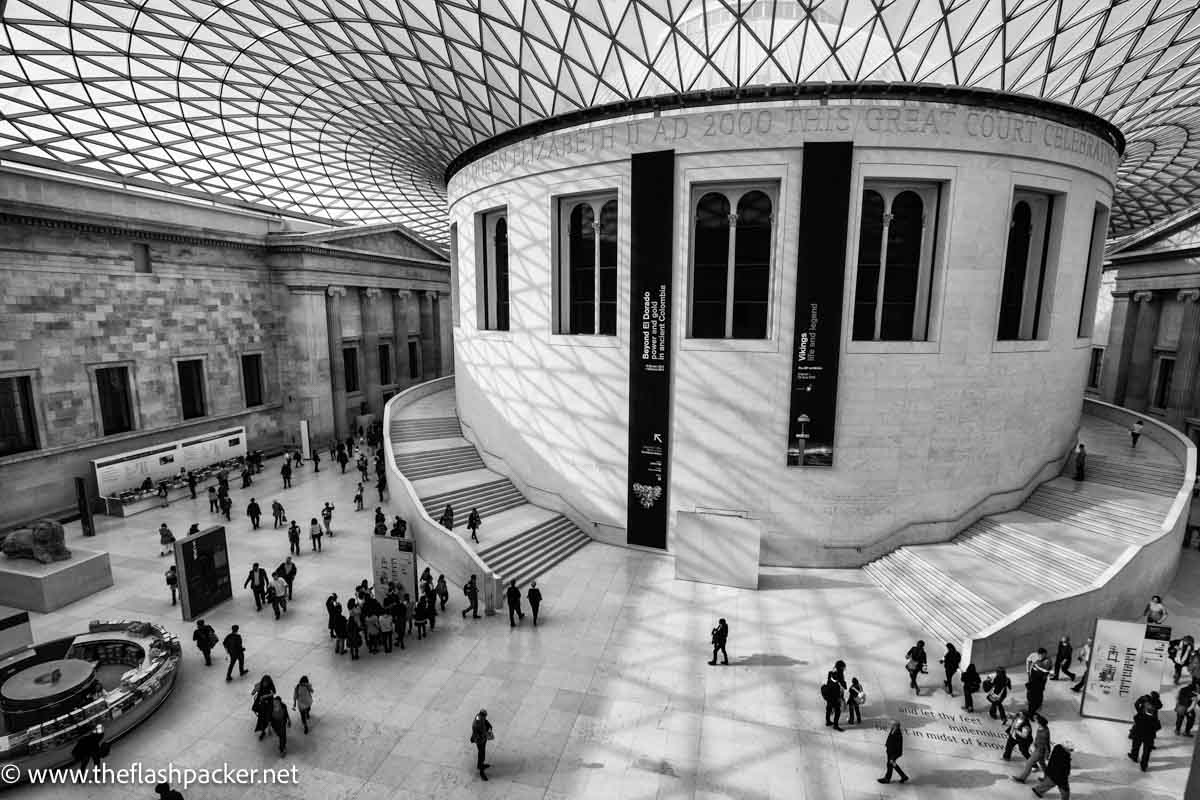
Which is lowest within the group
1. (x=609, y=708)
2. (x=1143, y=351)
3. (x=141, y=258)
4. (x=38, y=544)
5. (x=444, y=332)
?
(x=609, y=708)

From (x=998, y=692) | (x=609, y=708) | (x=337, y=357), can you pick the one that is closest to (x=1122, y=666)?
(x=998, y=692)

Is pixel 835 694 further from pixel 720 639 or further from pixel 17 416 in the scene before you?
pixel 17 416

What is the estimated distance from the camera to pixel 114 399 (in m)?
25.0

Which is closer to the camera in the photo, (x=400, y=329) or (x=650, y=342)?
(x=650, y=342)

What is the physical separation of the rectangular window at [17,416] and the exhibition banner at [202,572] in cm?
1284

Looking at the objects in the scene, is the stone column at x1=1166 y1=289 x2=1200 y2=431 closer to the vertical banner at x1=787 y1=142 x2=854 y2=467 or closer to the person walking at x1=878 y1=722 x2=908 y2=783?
the vertical banner at x1=787 y1=142 x2=854 y2=467

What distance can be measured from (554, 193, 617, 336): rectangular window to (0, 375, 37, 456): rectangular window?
812 inches

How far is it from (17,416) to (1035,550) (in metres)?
36.1

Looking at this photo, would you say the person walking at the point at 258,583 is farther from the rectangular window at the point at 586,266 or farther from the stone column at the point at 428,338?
the stone column at the point at 428,338

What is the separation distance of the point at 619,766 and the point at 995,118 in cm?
2075

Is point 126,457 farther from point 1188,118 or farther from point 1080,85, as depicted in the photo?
point 1188,118

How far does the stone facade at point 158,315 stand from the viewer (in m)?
21.6

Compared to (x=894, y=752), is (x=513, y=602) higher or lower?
lower

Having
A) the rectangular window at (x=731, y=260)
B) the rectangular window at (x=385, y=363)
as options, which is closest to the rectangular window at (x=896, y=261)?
the rectangular window at (x=731, y=260)
